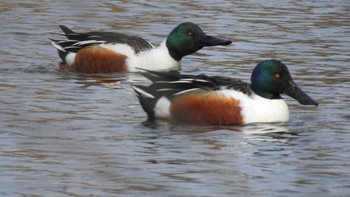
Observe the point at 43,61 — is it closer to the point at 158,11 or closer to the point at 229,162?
the point at 158,11

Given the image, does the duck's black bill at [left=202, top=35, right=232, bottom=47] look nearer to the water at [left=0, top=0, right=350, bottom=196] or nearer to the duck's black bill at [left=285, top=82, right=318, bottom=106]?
the water at [left=0, top=0, right=350, bottom=196]

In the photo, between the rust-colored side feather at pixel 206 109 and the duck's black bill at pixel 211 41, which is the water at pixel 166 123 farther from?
the duck's black bill at pixel 211 41

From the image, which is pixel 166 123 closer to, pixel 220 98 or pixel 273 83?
pixel 220 98

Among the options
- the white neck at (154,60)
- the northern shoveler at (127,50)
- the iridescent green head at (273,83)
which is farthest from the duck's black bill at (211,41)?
the iridescent green head at (273,83)

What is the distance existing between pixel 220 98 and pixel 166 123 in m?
0.47

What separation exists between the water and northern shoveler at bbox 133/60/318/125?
0.46 ft

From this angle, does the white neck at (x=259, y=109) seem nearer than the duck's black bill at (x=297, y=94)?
Yes

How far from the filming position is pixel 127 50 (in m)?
12.5

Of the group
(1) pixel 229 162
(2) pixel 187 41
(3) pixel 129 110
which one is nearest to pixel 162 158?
(1) pixel 229 162

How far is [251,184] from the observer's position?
6461 mm

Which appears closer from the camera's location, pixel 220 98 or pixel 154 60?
pixel 220 98

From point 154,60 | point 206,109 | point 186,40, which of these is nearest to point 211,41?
point 186,40

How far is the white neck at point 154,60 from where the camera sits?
1245 centimetres

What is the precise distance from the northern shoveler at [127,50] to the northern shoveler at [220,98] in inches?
115
